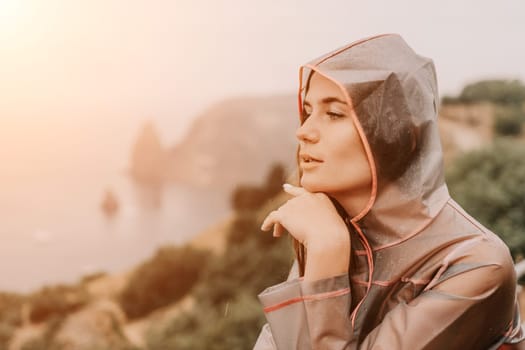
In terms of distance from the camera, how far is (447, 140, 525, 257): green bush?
4.69 meters

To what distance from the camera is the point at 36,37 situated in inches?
130

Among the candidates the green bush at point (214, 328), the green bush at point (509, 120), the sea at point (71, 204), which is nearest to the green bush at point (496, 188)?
the green bush at point (509, 120)

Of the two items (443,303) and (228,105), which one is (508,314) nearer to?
(443,303)

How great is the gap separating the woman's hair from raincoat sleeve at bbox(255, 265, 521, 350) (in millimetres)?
241

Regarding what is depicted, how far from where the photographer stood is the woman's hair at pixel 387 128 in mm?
1101

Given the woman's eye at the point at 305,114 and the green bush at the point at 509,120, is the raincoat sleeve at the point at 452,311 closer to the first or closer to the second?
the woman's eye at the point at 305,114

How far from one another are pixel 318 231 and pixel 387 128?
256 mm

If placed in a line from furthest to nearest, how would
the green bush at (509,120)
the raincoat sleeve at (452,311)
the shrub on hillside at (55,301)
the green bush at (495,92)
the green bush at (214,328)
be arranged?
the green bush at (509,120)
the green bush at (495,92)
the shrub on hillside at (55,301)
the green bush at (214,328)
the raincoat sleeve at (452,311)

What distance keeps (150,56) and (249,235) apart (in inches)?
63.9

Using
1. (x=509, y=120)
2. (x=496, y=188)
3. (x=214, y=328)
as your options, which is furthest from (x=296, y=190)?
(x=509, y=120)

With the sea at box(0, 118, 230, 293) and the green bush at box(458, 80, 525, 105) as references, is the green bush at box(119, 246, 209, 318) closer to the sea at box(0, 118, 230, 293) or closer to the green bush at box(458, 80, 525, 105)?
the sea at box(0, 118, 230, 293)

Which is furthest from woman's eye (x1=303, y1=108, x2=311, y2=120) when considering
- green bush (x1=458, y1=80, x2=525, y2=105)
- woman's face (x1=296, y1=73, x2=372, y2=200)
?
green bush (x1=458, y1=80, x2=525, y2=105)

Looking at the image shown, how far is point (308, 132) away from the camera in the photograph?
1193 millimetres

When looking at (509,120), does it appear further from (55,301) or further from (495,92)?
(55,301)
